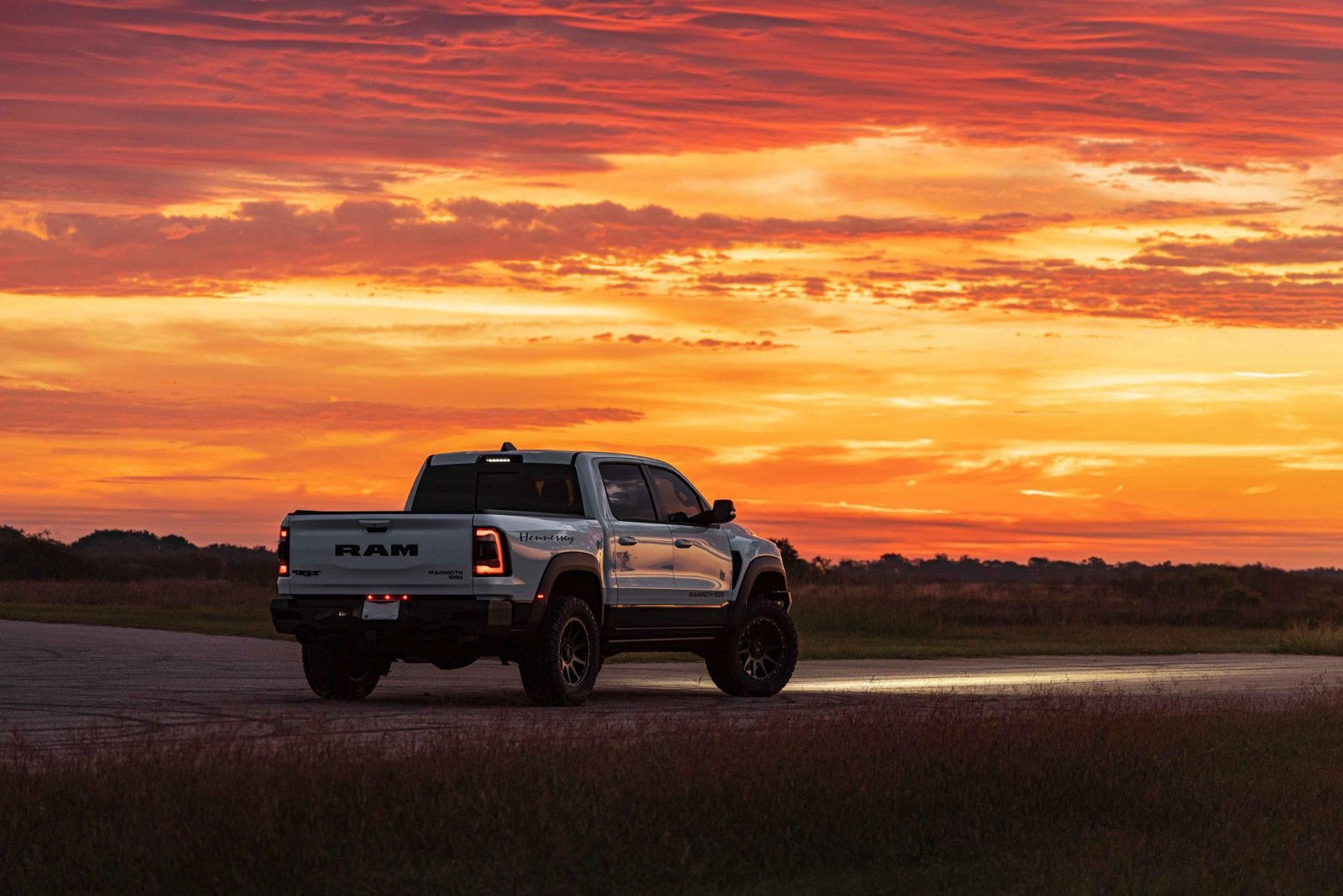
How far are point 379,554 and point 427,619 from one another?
0.80m

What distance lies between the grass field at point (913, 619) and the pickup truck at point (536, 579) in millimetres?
12184

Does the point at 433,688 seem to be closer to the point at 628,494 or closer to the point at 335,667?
the point at 335,667

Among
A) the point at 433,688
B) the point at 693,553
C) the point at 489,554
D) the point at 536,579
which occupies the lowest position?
the point at 433,688

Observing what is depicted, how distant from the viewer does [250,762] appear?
Answer: 1106 centimetres

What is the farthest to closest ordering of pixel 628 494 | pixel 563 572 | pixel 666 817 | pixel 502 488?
1. pixel 628 494
2. pixel 502 488
3. pixel 563 572
4. pixel 666 817

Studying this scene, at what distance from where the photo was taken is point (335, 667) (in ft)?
60.6

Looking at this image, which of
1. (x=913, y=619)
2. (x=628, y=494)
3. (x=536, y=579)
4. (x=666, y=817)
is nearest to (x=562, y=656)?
(x=536, y=579)

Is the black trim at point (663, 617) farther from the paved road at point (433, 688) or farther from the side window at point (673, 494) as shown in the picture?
the side window at point (673, 494)

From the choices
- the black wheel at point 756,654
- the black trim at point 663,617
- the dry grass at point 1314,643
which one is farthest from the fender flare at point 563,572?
the dry grass at point 1314,643

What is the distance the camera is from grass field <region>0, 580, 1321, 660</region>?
38469mm

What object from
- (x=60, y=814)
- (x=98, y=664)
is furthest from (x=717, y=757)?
(x=98, y=664)

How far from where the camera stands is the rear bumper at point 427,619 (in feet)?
56.0

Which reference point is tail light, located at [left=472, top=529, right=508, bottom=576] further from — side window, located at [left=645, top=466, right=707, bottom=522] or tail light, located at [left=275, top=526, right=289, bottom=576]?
side window, located at [left=645, top=466, right=707, bottom=522]

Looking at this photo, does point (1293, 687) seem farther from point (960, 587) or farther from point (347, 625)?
point (960, 587)
